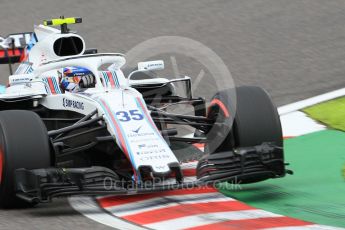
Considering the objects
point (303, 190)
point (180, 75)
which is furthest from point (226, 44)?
point (303, 190)

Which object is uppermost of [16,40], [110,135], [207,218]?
[16,40]

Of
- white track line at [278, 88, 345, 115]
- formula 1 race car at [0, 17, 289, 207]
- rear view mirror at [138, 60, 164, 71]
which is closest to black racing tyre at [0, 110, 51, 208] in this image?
formula 1 race car at [0, 17, 289, 207]

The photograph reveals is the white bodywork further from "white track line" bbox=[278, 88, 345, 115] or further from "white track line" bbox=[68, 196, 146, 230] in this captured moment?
"white track line" bbox=[278, 88, 345, 115]

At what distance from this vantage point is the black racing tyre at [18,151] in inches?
310

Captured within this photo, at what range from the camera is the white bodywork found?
809cm

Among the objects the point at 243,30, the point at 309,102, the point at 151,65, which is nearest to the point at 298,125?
the point at 309,102

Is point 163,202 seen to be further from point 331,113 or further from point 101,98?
point 331,113

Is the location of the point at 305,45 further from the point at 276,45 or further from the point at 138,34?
the point at 138,34

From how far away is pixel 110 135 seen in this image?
859cm

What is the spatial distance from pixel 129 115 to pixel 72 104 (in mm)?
960

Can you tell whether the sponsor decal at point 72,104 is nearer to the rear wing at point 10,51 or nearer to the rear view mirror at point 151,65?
the rear view mirror at point 151,65

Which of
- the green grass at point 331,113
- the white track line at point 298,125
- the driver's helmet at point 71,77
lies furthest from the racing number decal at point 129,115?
the green grass at point 331,113

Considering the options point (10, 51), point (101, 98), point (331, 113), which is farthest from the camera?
point (10, 51)

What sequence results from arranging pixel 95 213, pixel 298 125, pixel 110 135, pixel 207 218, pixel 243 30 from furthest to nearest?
pixel 243 30 → pixel 298 125 → pixel 110 135 → pixel 95 213 → pixel 207 218
